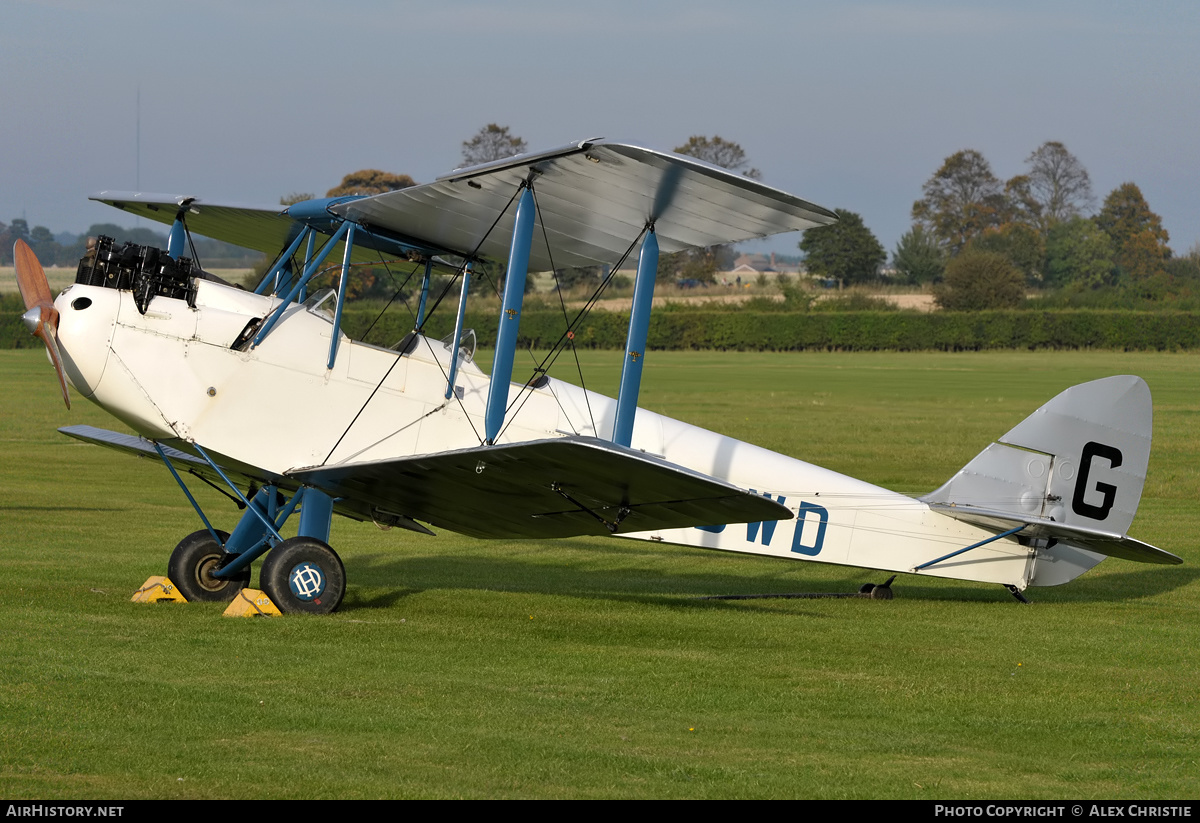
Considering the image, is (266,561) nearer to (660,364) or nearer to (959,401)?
(959,401)

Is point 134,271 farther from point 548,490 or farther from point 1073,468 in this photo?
point 1073,468

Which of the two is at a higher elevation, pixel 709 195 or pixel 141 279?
pixel 709 195

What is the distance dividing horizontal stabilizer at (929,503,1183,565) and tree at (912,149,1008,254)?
139m

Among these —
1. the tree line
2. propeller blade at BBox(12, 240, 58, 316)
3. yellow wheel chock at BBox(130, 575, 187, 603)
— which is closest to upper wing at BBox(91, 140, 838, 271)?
propeller blade at BBox(12, 240, 58, 316)

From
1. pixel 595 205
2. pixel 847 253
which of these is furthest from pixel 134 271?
pixel 847 253

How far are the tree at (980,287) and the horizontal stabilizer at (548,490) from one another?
72.0m

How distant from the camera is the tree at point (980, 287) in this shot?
259 feet

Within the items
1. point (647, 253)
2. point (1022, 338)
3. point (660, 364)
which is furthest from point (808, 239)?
point (647, 253)

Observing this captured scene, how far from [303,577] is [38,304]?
8.43 feet

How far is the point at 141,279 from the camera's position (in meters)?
9.19

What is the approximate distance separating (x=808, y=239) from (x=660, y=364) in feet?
158

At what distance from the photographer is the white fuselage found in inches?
359
